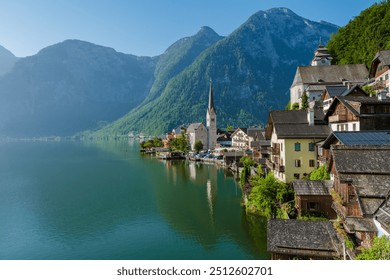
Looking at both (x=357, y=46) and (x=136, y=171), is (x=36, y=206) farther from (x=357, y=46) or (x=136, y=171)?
(x=357, y=46)

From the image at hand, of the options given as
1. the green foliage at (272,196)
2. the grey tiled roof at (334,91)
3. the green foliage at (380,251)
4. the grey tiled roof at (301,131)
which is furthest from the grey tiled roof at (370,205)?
the grey tiled roof at (334,91)

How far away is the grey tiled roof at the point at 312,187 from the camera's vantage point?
2922 cm

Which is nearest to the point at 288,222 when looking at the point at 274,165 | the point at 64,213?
the point at 274,165

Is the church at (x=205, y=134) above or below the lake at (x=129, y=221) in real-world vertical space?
above

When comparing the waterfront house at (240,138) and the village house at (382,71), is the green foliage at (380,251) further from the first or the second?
the waterfront house at (240,138)

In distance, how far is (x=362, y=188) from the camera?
19.5 meters

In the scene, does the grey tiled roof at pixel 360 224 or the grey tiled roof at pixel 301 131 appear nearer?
the grey tiled roof at pixel 360 224

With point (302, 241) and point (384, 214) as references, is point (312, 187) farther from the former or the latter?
point (384, 214)

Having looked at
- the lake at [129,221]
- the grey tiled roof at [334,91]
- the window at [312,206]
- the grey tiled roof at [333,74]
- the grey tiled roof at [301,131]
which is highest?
the grey tiled roof at [333,74]

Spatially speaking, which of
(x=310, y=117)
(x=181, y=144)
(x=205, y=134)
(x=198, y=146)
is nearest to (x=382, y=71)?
(x=310, y=117)

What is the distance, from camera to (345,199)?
20.4 metres

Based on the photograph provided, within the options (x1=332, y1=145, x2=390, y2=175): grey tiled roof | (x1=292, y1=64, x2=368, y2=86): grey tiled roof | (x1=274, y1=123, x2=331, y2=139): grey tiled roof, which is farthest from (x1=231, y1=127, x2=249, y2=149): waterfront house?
(x1=332, y1=145, x2=390, y2=175): grey tiled roof

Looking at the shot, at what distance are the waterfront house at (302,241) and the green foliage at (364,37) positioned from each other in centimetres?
6936

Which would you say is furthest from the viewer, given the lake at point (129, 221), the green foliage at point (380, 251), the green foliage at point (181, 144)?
the green foliage at point (181, 144)
